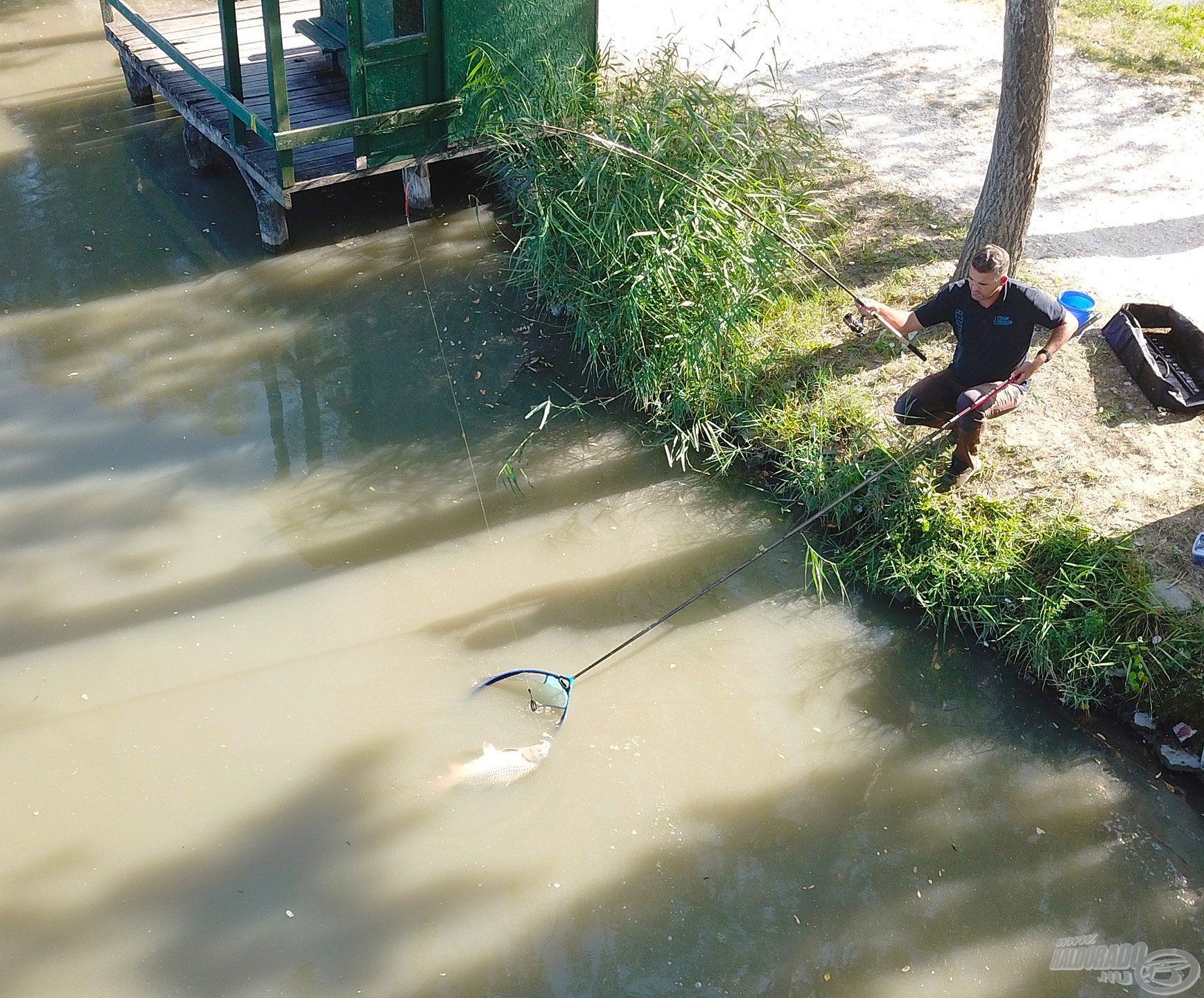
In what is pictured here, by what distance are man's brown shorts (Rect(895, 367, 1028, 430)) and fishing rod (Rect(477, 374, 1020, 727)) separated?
3 cm

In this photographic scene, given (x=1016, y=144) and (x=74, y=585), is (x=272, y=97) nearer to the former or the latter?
(x=74, y=585)

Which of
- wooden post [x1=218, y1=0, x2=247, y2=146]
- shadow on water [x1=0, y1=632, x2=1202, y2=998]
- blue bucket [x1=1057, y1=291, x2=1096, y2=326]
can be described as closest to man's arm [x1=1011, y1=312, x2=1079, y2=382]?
blue bucket [x1=1057, y1=291, x2=1096, y2=326]

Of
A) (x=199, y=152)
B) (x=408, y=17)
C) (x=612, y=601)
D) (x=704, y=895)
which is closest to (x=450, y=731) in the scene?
(x=612, y=601)

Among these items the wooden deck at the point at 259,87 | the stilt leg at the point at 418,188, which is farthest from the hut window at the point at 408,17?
the stilt leg at the point at 418,188

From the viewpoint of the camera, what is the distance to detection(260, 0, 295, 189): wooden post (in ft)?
21.0

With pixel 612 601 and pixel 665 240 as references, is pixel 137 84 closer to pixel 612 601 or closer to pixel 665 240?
pixel 665 240

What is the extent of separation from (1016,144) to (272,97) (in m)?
4.10

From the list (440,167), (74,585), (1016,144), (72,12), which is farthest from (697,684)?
(72,12)

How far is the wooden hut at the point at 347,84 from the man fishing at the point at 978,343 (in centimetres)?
318

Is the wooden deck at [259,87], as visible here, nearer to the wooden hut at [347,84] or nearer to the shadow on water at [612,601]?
the wooden hut at [347,84]

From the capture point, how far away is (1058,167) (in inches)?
303

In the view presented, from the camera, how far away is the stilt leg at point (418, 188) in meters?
7.52

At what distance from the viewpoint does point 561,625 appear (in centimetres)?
505

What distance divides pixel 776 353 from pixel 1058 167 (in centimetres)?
295
